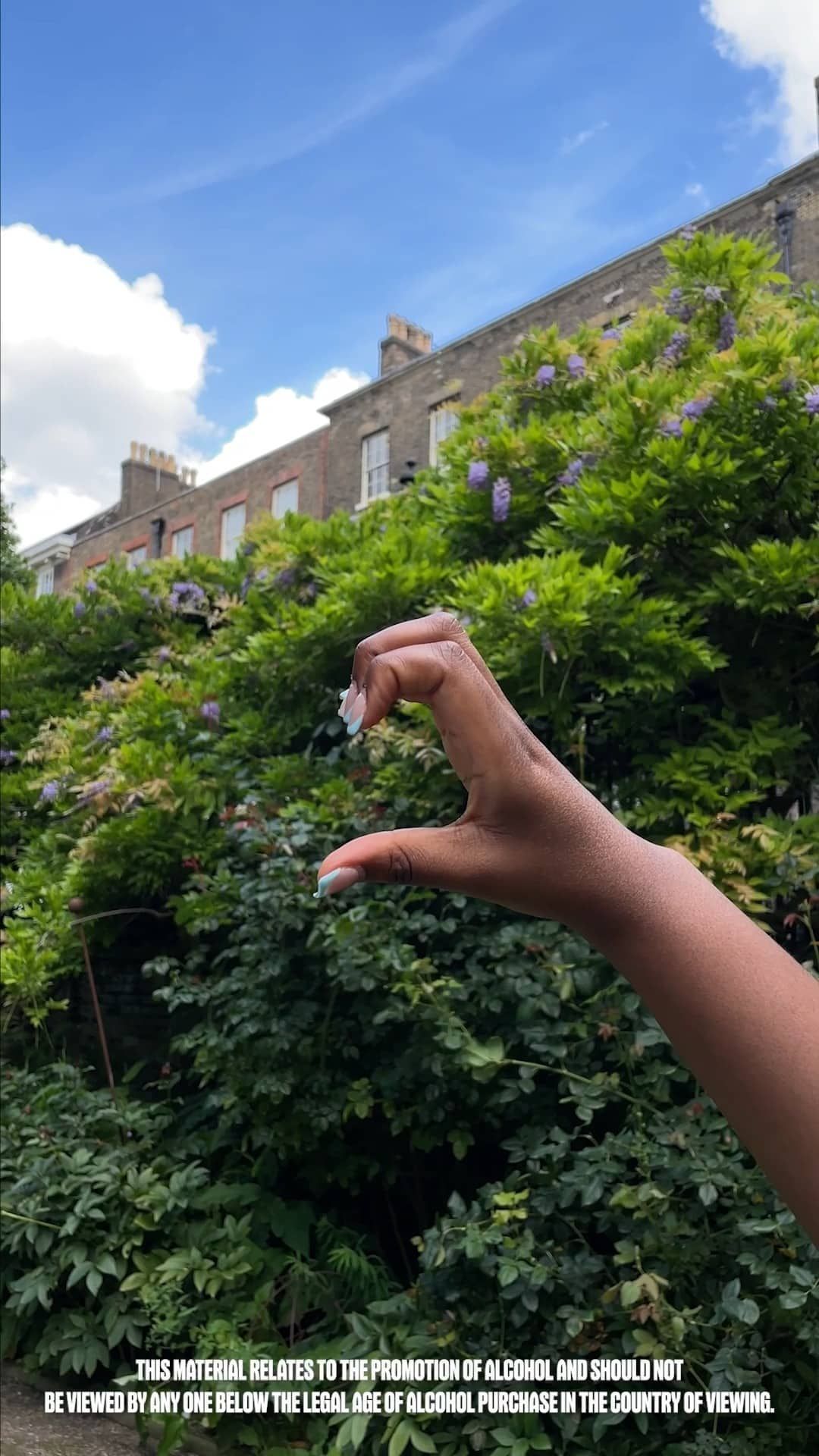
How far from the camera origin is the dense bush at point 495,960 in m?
2.93

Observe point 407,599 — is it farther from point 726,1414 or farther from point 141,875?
point 726,1414

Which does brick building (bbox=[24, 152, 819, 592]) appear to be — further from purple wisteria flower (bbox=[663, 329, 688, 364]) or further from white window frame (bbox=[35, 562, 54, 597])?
purple wisteria flower (bbox=[663, 329, 688, 364])

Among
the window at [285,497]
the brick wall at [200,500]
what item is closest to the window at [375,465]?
the brick wall at [200,500]

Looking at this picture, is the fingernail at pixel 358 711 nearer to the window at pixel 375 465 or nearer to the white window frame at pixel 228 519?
the window at pixel 375 465

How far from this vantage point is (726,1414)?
268cm

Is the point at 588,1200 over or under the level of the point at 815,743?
under

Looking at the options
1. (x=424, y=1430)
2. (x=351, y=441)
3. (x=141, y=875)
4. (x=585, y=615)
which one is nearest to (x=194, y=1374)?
(x=424, y=1430)

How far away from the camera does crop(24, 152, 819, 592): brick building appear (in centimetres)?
1552

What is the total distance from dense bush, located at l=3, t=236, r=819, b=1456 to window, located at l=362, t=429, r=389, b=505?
18.4m

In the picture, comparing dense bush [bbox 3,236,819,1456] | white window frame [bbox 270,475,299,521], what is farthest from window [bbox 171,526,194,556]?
dense bush [bbox 3,236,819,1456]

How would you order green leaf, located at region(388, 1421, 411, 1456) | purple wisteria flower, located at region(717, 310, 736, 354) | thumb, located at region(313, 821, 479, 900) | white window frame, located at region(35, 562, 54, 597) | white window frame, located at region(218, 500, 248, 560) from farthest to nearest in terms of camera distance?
white window frame, located at region(35, 562, 54, 597)
white window frame, located at region(218, 500, 248, 560)
purple wisteria flower, located at region(717, 310, 736, 354)
green leaf, located at region(388, 1421, 411, 1456)
thumb, located at region(313, 821, 479, 900)

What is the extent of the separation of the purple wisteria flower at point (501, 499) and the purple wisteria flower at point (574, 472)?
343 millimetres

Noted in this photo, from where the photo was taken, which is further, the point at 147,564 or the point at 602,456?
the point at 147,564

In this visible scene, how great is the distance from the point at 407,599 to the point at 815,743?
1.88m
